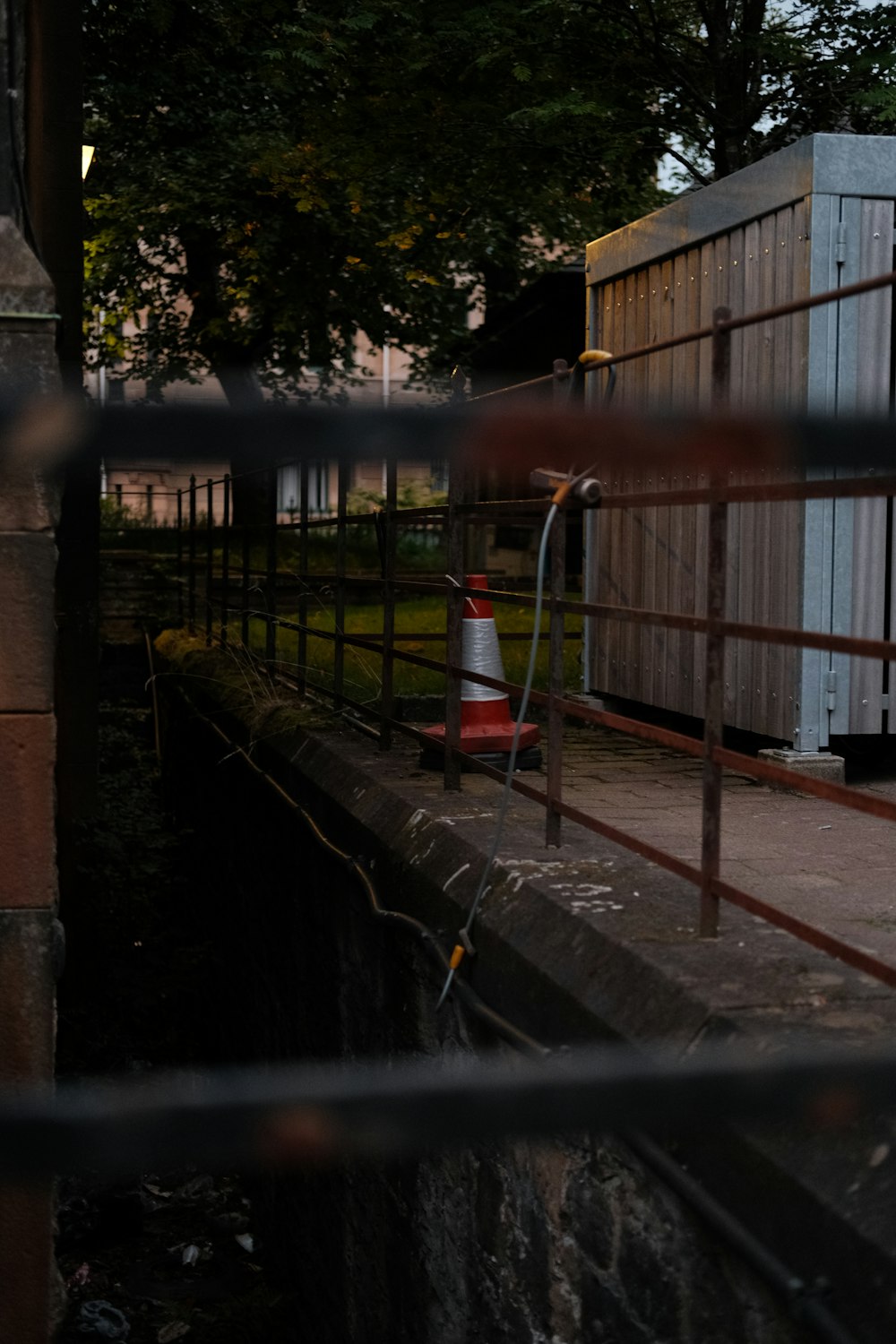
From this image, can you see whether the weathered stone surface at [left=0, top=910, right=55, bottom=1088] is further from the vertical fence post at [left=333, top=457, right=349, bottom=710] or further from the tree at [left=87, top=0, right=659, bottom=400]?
the tree at [left=87, top=0, right=659, bottom=400]

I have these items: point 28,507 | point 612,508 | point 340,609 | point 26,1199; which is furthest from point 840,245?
point 26,1199

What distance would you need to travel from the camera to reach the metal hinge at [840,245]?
17.4 feet

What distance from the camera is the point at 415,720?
748 cm

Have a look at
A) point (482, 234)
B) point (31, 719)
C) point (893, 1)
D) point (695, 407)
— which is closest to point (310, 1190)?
point (31, 719)

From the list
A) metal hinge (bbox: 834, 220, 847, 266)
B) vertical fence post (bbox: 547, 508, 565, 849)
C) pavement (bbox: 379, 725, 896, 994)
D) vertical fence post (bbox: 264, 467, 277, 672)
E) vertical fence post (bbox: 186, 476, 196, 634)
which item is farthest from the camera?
vertical fence post (bbox: 186, 476, 196, 634)

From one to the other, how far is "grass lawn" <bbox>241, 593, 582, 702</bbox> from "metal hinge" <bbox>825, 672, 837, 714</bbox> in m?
1.26

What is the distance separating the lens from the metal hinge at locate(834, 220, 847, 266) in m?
5.32

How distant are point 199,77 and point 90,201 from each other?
1773 mm

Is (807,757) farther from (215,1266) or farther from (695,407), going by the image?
(695,407)

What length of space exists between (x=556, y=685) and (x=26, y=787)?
4.86 feet

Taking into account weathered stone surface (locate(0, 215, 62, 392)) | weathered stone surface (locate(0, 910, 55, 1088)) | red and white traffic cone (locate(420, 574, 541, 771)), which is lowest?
weathered stone surface (locate(0, 910, 55, 1088))

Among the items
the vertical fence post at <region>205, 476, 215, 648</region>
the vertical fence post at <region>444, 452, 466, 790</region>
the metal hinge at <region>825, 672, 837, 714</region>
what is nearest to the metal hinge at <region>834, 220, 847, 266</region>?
A: the metal hinge at <region>825, 672, 837, 714</region>

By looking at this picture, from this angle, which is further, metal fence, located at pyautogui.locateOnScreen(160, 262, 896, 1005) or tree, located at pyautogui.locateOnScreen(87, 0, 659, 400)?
tree, located at pyautogui.locateOnScreen(87, 0, 659, 400)

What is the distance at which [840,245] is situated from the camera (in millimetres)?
5320
